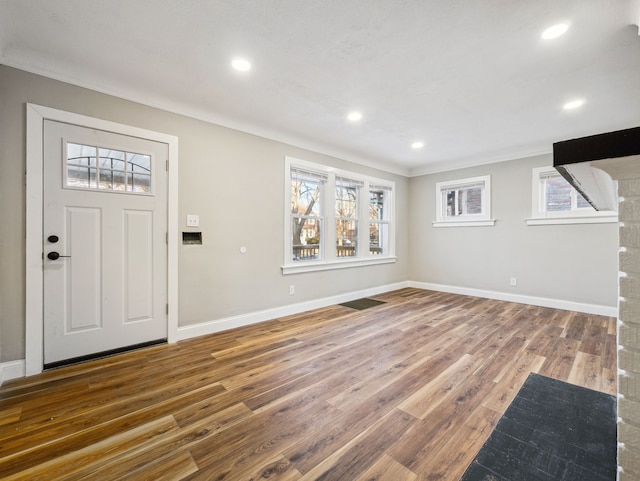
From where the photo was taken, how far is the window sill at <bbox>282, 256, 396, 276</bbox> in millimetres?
4105

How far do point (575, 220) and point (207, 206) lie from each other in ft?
17.0

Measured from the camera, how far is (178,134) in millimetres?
3096

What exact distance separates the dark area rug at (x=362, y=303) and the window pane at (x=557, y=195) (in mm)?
3078

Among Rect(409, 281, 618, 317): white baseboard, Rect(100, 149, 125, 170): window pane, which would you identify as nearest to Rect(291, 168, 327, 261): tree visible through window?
Rect(100, 149, 125, 170): window pane

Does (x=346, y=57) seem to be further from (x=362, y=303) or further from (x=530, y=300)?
(x=530, y=300)

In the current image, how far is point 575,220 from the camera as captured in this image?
423 centimetres

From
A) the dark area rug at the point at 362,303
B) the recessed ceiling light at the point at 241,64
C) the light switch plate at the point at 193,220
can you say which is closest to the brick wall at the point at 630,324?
the recessed ceiling light at the point at 241,64

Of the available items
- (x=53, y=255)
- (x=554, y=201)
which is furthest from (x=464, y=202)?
(x=53, y=255)

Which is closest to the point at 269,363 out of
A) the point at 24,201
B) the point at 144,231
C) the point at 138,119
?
the point at 144,231

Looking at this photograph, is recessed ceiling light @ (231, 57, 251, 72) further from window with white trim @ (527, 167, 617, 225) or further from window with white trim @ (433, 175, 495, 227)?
window with white trim @ (527, 167, 617, 225)

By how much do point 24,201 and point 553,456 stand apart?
3961 millimetres

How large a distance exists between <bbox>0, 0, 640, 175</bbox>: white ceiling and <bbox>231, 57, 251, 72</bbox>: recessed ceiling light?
0.06 m

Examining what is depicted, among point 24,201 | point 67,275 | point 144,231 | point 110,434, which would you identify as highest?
point 24,201

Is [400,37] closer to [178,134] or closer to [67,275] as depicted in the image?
[178,134]
